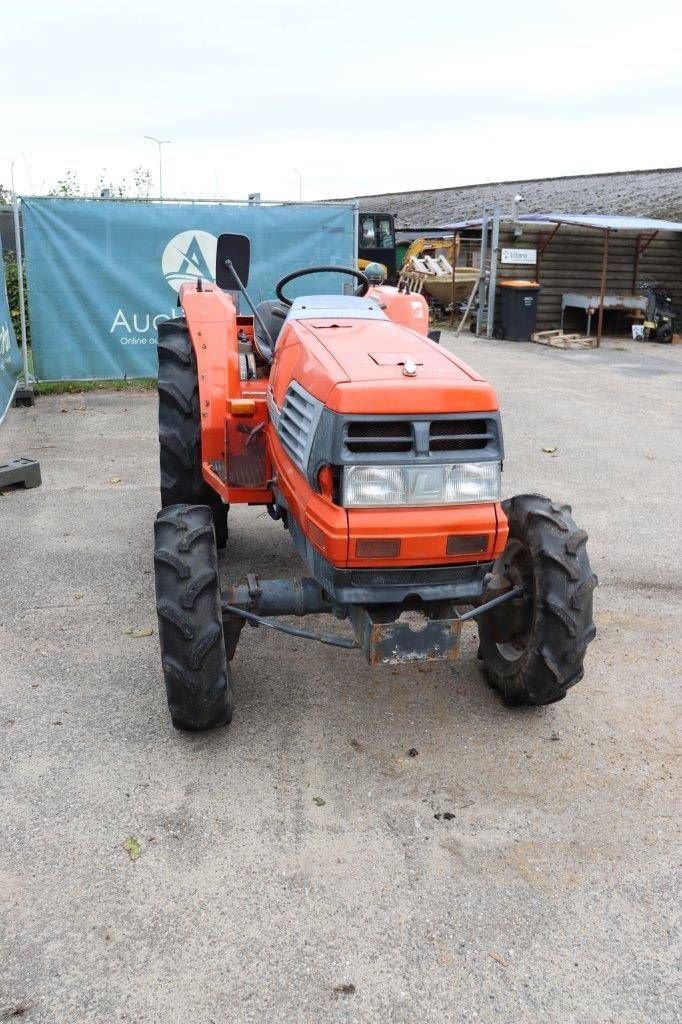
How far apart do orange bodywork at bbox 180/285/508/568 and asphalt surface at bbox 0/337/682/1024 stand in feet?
2.76

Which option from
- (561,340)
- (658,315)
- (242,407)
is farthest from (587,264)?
(242,407)

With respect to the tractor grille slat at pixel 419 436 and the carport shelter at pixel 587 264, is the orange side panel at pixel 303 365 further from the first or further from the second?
the carport shelter at pixel 587 264

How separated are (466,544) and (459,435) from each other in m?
0.37

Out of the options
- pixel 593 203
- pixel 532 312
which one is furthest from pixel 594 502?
pixel 593 203

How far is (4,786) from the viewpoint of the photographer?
10.3 feet

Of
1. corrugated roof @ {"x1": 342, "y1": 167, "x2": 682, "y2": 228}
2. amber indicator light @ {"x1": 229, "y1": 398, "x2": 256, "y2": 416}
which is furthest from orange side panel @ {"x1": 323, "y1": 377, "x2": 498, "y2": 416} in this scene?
corrugated roof @ {"x1": 342, "y1": 167, "x2": 682, "y2": 228}

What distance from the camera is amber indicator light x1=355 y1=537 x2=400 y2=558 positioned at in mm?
2928

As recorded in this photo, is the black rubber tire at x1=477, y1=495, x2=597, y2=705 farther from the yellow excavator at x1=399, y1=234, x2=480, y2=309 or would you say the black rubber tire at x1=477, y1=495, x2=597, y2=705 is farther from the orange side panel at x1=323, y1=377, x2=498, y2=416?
the yellow excavator at x1=399, y1=234, x2=480, y2=309

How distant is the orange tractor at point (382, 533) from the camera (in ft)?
9.66

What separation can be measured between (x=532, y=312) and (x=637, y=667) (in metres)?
13.9

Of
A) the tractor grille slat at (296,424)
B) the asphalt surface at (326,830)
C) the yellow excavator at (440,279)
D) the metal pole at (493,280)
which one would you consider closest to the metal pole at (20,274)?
the asphalt surface at (326,830)

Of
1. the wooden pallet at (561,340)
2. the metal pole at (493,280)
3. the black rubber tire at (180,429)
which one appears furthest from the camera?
the metal pole at (493,280)

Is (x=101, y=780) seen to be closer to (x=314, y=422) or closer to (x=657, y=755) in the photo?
(x=314, y=422)

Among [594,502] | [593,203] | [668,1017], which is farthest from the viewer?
[593,203]
